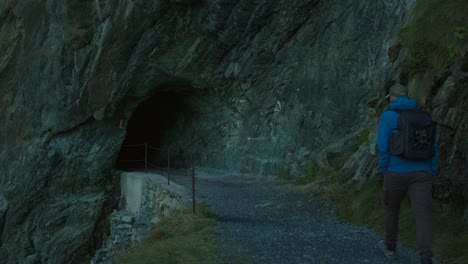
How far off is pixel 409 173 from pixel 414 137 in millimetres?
363

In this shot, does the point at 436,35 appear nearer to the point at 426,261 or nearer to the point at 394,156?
the point at 394,156

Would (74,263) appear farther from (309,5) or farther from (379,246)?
(379,246)

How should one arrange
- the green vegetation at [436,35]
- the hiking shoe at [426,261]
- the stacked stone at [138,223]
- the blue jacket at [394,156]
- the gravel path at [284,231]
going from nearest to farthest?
the hiking shoe at [426,261]
the blue jacket at [394,156]
the gravel path at [284,231]
the green vegetation at [436,35]
the stacked stone at [138,223]

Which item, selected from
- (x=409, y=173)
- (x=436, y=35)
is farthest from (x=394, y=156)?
(x=436, y=35)

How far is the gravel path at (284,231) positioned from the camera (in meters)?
5.88

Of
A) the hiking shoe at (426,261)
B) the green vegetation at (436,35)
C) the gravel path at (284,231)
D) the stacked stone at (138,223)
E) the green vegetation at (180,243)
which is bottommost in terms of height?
the stacked stone at (138,223)

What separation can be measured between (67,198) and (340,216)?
11939 mm

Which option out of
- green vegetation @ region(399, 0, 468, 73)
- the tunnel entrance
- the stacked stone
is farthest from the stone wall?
the tunnel entrance

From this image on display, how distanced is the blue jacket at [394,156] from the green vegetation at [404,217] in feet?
3.25

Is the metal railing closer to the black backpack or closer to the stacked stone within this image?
the stacked stone

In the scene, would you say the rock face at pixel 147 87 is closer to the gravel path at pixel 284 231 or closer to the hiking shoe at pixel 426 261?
the gravel path at pixel 284 231

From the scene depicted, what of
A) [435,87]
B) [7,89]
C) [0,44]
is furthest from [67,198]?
[435,87]

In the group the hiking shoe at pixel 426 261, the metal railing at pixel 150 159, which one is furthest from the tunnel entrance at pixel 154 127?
the hiking shoe at pixel 426 261

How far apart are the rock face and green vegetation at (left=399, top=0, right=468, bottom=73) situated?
5123mm
